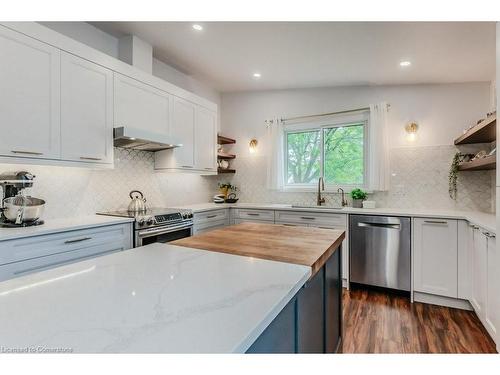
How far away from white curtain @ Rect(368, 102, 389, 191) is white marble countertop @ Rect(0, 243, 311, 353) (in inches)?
111

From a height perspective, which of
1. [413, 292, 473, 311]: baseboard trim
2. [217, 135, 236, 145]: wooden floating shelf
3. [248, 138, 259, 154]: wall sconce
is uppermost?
[217, 135, 236, 145]: wooden floating shelf

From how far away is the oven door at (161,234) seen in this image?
241 centimetres

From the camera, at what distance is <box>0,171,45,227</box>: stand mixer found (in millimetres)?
1841

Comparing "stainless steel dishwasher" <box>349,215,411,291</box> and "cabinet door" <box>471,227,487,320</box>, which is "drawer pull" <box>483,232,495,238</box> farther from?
"stainless steel dishwasher" <box>349,215,411,291</box>

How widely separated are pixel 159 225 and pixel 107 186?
2.48ft

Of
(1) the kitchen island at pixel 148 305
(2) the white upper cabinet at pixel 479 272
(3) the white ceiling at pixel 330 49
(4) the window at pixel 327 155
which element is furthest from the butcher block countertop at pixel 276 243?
(4) the window at pixel 327 155

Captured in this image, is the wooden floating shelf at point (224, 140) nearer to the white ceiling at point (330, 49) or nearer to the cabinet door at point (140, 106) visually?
the white ceiling at point (330, 49)

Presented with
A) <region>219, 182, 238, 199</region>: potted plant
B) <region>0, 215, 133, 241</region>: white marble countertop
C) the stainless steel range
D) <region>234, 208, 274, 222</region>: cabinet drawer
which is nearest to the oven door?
the stainless steel range

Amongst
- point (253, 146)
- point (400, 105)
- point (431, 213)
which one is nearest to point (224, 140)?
point (253, 146)

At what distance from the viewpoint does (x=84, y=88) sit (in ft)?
7.44

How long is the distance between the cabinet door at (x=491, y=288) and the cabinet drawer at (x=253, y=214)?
217 cm

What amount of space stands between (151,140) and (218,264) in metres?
2.00

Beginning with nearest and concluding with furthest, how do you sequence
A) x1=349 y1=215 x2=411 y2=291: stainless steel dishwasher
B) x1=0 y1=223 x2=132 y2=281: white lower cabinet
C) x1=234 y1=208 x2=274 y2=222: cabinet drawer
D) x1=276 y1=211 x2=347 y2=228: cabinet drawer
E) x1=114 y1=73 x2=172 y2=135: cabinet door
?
1. x1=0 y1=223 x2=132 y2=281: white lower cabinet
2. x1=114 y1=73 x2=172 y2=135: cabinet door
3. x1=349 y1=215 x2=411 y2=291: stainless steel dishwasher
4. x1=276 y1=211 x2=347 y2=228: cabinet drawer
5. x1=234 y1=208 x2=274 y2=222: cabinet drawer
